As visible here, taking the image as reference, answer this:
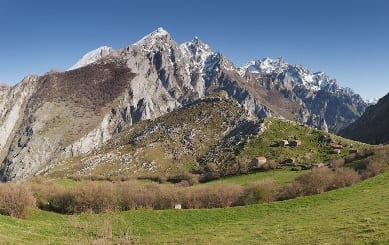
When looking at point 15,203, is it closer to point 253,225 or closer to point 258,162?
point 253,225

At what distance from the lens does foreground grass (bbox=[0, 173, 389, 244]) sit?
3400 cm

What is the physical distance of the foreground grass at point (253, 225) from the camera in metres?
34.0

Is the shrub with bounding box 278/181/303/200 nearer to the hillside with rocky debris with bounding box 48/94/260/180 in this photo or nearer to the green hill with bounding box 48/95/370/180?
the green hill with bounding box 48/95/370/180

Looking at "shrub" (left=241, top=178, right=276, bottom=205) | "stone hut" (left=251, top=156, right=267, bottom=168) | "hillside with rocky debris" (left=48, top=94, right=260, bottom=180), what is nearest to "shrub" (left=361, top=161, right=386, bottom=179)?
"shrub" (left=241, top=178, right=276, bottom=205)

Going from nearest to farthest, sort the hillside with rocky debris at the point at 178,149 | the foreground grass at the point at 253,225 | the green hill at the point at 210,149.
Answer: the foreground grass at the point at 253,225, the green hill at the point at 210,149, the hillside with rocky debris at the point at 178,149


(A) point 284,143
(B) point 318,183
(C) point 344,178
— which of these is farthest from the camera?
(A) point 284,143

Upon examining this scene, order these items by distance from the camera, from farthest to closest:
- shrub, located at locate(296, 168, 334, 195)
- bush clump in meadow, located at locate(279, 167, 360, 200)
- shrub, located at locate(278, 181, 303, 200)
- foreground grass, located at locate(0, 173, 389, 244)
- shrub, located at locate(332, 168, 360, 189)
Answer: shrub, located at locate(278, 181, 303, 200) → shrub, located at locate(332, 168, 360, 189) → bush clump in meadow, located at locate(279, 167, 360, 200) → shrub, located at locate(296, 168, 334, 195) → foreground grass, located at locate(0, 173, 389, 244)

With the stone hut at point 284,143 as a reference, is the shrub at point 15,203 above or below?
below

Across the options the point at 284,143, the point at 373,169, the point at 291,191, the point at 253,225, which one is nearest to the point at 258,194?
the point at 291,191

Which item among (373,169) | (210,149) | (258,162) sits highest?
(210,149)

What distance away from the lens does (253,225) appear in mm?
46688

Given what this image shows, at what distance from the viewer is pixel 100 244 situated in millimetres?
29250

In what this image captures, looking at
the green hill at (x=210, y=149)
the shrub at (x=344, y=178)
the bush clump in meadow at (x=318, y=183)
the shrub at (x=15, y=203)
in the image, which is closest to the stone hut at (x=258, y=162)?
the green hill at (x=210, y=149)

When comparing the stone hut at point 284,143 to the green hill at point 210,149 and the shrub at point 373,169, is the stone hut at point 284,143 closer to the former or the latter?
the green hill at point 210,149
